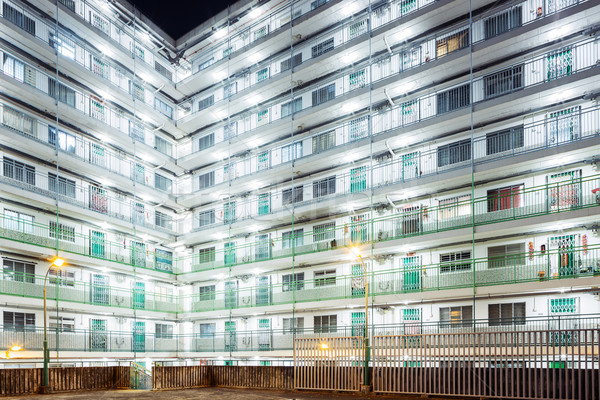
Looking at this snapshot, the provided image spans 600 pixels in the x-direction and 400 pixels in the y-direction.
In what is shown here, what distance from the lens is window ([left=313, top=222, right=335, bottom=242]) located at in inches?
1328

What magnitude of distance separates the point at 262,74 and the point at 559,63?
20890mm

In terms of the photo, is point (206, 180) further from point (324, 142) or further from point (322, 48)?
point (322, 48)

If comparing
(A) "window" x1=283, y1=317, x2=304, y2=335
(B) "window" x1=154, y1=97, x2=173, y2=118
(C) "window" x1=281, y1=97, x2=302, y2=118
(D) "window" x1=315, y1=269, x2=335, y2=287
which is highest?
(B) "window" x1=154, y1=97, x2=173, y2=118

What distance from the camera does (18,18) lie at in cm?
3108

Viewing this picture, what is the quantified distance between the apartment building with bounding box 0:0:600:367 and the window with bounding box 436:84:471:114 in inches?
5.0

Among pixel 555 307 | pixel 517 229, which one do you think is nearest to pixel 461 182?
pixel 517 229

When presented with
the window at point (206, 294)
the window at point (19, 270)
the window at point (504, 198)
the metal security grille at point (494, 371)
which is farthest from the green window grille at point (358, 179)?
the window at point (19, 270)

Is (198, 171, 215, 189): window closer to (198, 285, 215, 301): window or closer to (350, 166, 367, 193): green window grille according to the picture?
(198, 285, 215, 301): window

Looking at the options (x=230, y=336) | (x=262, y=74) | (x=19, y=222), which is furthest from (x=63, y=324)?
(x=262, y=74)

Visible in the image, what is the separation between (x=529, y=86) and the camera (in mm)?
25859

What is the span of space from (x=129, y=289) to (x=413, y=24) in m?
24.6

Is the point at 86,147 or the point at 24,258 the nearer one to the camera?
the point at 24,258

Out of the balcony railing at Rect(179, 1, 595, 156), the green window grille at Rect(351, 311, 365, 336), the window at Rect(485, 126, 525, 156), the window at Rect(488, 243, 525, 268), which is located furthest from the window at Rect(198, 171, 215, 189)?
the window at Rect(488, 243, 525, 268)

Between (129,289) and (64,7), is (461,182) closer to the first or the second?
(129,289)
